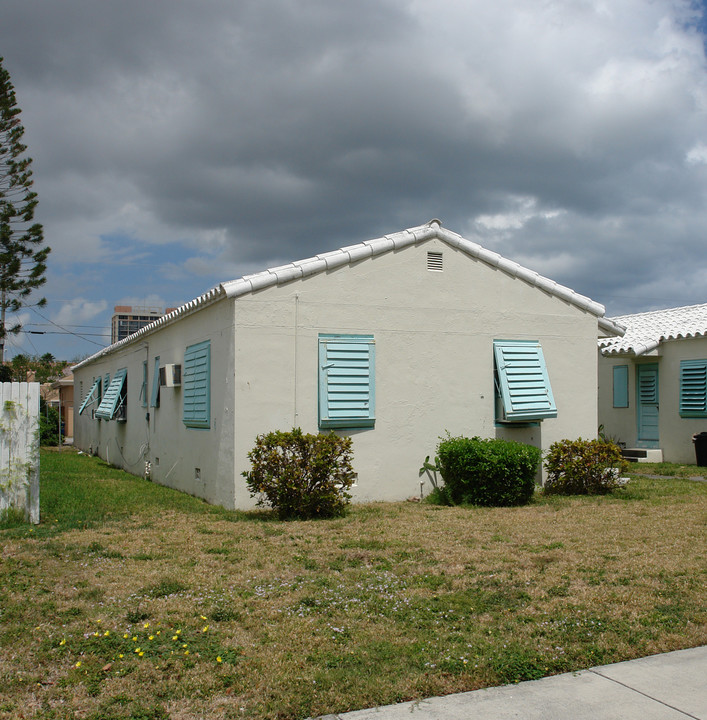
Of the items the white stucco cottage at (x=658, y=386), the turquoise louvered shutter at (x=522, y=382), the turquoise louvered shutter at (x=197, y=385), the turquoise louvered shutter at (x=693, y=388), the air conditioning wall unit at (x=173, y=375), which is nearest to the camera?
the turquoise louvered shutter at (x=197, y=385)

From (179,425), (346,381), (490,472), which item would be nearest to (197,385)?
(179,425)

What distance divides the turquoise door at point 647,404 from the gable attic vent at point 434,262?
943 cm

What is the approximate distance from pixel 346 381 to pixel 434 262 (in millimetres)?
2620

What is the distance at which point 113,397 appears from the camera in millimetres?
18938

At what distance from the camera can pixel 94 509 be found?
10.5 metres

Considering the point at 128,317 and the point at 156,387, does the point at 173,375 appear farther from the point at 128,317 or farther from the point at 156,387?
the point at 128,317

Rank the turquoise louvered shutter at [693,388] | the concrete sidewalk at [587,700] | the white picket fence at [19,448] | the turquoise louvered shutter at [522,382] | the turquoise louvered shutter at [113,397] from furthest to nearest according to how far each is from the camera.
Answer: the turquoise louvered shutter at [113,397]
the turquoise louvered shutter at [693,388]
the turquoise louvered shutter at [522,382]
the white picket fence at [19,448]
the concrete sidewalk at [587,700]

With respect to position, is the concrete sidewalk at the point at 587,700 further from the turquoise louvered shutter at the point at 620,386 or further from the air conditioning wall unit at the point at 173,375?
the turquoise louvered shutter at the point at 620,386

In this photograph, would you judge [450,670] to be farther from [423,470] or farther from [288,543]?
[423,470]

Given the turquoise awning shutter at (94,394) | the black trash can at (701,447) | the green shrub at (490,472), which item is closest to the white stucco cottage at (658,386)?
the black trash can at (701,447)

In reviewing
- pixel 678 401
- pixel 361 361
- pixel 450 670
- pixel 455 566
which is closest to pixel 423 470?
pixel 361 361

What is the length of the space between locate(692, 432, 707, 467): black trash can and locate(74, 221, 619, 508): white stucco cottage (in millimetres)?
4838

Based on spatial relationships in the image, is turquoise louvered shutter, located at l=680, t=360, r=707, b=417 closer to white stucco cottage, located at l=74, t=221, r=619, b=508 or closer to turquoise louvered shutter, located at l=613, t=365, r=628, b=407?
turquoise louvered shutter, located at l=613, t=365, r=628, b=407

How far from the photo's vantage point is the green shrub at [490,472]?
1080 centimetres
